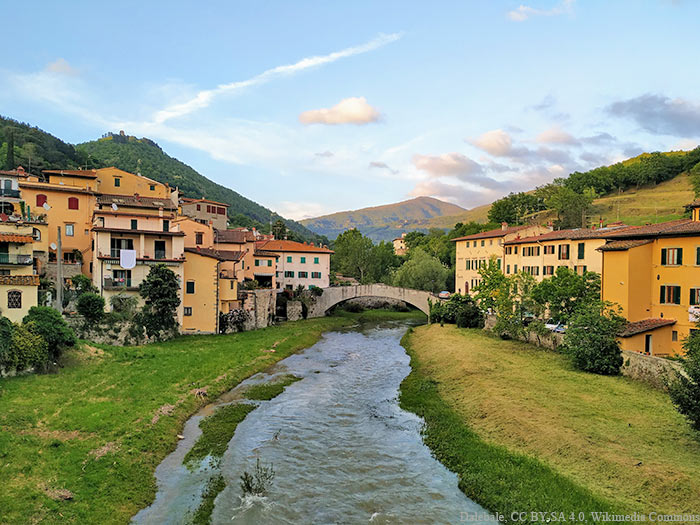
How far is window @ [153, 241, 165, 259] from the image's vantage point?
4572 centimetres

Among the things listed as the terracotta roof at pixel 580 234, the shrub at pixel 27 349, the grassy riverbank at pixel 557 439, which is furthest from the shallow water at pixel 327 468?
the terracotta roof at pixel 580 234

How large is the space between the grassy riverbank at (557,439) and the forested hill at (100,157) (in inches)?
3164

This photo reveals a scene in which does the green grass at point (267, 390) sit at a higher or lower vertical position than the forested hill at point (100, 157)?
lower

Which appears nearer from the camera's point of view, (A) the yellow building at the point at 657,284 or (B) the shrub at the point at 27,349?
(B) the shrub at the point at 27,349

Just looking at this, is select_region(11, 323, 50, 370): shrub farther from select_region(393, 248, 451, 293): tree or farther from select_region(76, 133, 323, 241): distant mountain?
select_region(76, 133, 323, 241): distant mountain

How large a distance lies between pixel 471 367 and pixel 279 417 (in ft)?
50.7

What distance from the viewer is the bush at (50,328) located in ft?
93.9

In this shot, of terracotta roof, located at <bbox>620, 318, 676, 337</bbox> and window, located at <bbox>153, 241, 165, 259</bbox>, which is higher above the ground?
window, located at <bbox>153, 241, 165, 259</bbox>

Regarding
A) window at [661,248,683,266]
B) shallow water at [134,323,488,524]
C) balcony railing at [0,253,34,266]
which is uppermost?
window at [661,248,683,266]

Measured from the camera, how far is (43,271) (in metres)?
43.2

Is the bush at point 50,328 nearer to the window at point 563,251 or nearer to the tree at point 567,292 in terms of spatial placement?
the tree at point 567,292

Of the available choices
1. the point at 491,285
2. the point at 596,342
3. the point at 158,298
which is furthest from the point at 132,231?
the point at 596,342

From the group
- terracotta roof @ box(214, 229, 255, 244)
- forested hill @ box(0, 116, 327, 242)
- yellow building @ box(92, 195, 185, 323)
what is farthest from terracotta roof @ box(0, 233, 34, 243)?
forested hill @ box(0, 116, 327, 242)

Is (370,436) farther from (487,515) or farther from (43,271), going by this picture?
(43,271)
